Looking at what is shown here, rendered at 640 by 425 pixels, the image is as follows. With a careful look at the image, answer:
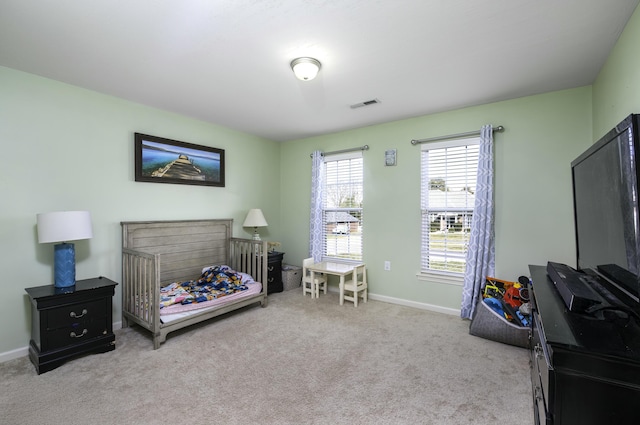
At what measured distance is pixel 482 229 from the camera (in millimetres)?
3029

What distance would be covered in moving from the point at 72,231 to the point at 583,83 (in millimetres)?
4510

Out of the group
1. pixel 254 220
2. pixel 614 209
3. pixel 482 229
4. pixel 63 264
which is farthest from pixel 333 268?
pixel 614 209

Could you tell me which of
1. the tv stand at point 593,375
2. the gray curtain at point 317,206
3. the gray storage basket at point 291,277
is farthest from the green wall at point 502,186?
the tv stand at point 593,375

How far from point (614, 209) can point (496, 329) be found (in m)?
1.74

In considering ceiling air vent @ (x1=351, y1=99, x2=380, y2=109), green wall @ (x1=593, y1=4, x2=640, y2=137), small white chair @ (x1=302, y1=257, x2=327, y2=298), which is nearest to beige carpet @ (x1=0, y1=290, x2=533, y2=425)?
small white chair @ (x1=302, y1=257, x2=327, y2=298)

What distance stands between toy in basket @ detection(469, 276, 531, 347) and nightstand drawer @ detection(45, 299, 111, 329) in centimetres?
336

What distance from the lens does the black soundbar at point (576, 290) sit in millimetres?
1281

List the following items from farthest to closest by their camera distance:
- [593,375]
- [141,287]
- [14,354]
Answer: [141,287] < [14,354] < [593,375]

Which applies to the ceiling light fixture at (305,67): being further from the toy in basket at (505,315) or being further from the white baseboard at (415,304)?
the white baseboard at (415,304)

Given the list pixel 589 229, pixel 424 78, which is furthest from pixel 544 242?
pixel 424 78

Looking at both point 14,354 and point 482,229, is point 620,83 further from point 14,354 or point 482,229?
point 14,354

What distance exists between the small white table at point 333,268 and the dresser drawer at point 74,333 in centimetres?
227

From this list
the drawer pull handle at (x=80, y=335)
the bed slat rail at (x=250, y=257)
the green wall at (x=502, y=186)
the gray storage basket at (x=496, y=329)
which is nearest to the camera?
Result: the drawer pull handle at (x=80, y=335)

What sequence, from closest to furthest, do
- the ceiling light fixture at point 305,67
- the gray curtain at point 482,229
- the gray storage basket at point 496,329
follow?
the ceiling light fixture at point 305,67 → the gray storage basket at point 496,329 → the gray curtain at point 482,229
